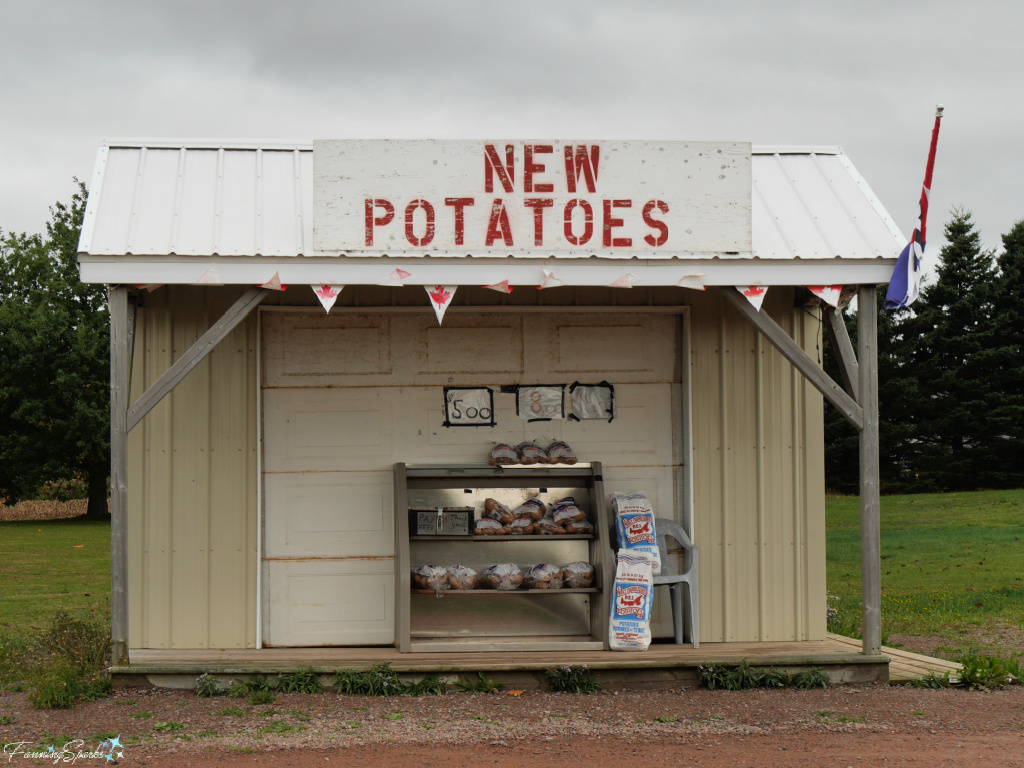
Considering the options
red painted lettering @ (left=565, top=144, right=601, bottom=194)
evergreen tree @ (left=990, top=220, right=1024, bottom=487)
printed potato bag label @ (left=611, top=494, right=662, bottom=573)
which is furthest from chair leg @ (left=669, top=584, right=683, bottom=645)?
evergreen tree @ (left=990, top=220, right=1024, bottom=487)

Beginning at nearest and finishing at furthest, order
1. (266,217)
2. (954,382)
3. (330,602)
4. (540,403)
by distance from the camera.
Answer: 1. (266,217)
2. (330,602)
3. (540,403)
4. (954,382)

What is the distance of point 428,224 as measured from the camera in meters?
7.02

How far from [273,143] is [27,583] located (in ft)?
30.9

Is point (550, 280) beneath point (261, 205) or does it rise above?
beneath

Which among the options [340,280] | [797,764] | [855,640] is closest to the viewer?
[797,764]

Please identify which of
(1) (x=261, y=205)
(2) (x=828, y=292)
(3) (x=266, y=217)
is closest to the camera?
(2) (x=828, y=292)

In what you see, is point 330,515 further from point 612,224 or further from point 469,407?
point 612,224

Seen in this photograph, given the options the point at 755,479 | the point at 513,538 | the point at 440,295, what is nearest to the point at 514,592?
the point at 513,538

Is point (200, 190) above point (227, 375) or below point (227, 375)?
above

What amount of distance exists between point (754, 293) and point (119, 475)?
177 inches

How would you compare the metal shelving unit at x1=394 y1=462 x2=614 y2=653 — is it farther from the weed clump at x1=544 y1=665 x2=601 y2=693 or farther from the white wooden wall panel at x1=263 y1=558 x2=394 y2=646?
the weed clump at x1=544 y1=665 x2=601 y2=693

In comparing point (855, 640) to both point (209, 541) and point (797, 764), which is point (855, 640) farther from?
point (209, 541)

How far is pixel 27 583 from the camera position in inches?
583

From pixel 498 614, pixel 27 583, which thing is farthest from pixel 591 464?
pixel 27 583
